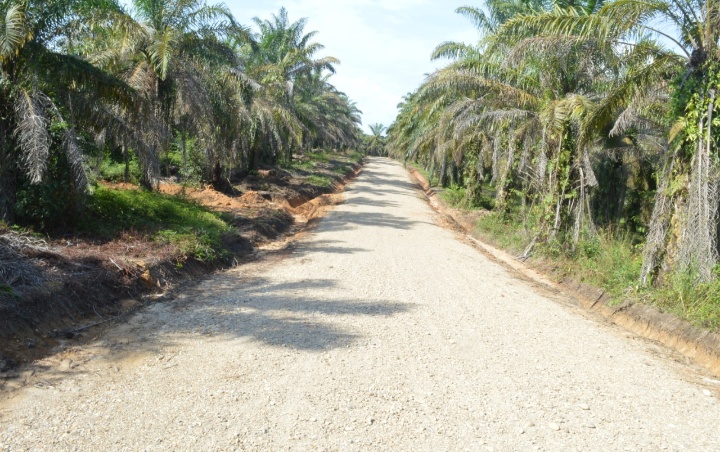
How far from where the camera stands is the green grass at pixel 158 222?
9655mm

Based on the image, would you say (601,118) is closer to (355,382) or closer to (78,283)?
(355,382)

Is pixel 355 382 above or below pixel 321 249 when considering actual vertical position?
above

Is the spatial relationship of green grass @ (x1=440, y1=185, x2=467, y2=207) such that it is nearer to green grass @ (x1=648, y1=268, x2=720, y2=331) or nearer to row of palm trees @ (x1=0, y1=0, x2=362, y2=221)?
row of palm trees @ (x1=0, y1=0, x2=362, y2=221)

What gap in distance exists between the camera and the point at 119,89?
9.99 meters

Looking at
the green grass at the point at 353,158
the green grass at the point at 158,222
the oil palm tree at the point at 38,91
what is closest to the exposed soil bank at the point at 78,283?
the green grass at the point at 158,222

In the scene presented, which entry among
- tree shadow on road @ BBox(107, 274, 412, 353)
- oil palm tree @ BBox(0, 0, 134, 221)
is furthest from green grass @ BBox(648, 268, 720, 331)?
oil palm tree @ BBox(0, 0, 134, 221)

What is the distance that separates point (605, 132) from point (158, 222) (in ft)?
37.1

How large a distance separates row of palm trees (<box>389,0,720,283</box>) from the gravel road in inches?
90.6

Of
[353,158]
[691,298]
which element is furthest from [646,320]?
[353,158]

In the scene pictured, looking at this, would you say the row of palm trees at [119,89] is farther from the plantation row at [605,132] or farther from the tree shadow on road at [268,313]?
the plantation row at [605,132]

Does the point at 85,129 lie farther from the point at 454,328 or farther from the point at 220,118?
the point at 454,328

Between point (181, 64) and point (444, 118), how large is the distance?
451 inches

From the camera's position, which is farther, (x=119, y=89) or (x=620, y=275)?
(x=119, y=89)

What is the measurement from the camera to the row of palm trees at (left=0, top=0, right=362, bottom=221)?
8523 millimetres
